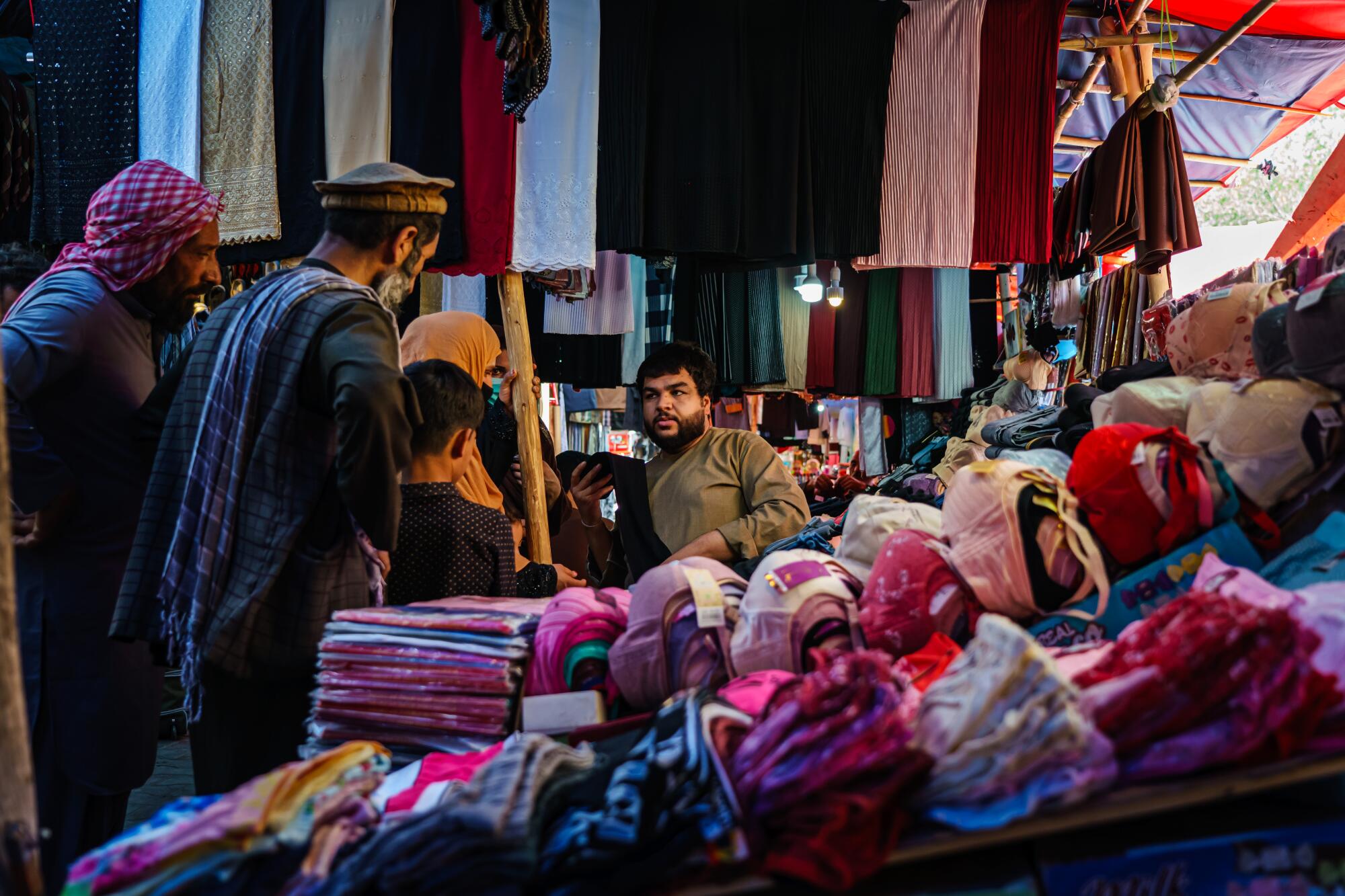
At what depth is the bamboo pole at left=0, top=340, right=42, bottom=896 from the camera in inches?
42.2

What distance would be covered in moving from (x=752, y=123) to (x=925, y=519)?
2.23 meters

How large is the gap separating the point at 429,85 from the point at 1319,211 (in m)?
4.10

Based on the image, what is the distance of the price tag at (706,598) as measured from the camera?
1693 millimetres

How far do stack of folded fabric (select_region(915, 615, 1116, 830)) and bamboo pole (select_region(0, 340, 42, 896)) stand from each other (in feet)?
3.38

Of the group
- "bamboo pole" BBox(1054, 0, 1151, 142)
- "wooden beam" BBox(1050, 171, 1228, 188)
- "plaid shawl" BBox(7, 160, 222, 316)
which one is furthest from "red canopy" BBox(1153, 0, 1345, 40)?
"plaid shawl" BBox(7, 160, 222, 316)

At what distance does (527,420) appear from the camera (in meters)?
3.57

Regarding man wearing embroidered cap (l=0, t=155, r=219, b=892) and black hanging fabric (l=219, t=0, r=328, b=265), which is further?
black hanging fabric (l=219, t=0, r=328, b=265)

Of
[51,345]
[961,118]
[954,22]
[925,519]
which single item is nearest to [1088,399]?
[925,519]

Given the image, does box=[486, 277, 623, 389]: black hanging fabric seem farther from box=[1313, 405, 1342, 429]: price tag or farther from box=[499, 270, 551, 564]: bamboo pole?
box=[1313, 405, 1342, 429]: price tag

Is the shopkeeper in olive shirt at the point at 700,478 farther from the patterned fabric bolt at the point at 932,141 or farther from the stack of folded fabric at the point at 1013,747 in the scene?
the stack of folded fabric at the point at 1013,747

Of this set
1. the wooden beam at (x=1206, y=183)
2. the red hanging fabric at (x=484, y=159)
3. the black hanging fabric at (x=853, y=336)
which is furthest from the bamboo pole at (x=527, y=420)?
the wooden beam at (x=1206, y=183)

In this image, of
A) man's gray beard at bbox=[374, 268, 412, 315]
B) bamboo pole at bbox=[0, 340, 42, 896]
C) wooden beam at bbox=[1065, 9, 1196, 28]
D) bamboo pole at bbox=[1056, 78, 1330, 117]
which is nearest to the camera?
bamboo pole at bbox=[0, 340, 42, 896]

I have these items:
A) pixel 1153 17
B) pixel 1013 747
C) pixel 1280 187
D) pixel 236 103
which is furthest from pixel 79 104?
pixel 1280 187

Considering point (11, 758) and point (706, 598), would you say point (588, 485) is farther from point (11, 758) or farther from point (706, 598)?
point (11, 758)
